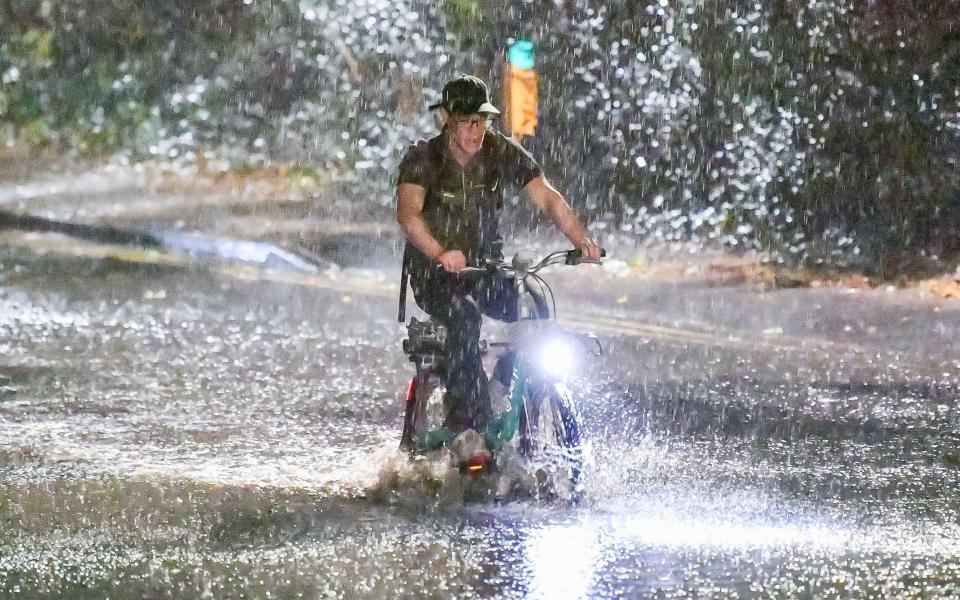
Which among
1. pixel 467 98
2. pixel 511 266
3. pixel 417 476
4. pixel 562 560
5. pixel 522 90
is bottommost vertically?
pixel 562 560

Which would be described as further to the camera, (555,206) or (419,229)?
(555,206)

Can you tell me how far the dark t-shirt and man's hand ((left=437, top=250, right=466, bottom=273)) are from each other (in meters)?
0.42

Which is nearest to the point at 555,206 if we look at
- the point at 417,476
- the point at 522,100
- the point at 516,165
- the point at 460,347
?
the point at 516,165

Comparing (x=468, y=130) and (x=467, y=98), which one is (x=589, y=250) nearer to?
(x=468, y=130)

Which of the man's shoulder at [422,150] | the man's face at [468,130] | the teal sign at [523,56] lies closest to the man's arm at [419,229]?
the man's shoulder at [422,150]

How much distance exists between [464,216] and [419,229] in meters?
0.33

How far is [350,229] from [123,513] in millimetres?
12092

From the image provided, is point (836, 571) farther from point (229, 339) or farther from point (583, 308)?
point (583, 308)

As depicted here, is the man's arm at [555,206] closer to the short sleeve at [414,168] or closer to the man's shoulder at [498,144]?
the man's shoulder at [498,144]

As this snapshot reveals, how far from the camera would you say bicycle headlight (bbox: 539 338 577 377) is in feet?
21.3

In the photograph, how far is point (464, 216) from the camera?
6555mm

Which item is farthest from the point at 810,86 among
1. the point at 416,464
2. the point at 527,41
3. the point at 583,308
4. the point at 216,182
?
the point at 416,464

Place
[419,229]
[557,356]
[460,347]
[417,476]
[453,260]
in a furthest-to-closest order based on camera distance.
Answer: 1. [417,476]
2. [460,347]
3. [557,356]
4. [419,229]
5. [453,260]

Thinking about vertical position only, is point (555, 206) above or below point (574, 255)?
above
